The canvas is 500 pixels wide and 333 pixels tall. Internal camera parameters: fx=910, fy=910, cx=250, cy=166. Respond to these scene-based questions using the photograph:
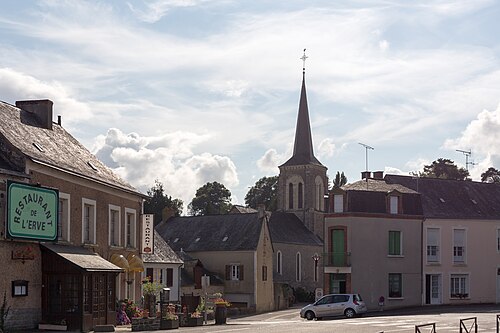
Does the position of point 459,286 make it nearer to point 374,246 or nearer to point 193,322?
point 374,246

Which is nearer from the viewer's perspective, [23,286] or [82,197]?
[23,286]

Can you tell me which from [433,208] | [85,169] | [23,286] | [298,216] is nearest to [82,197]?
[85,169]

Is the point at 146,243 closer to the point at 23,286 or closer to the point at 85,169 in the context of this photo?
the point at 85,169

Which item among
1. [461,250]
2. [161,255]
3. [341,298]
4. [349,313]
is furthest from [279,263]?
[349,313]

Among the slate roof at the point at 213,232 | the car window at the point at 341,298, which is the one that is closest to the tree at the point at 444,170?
the slate roof at the point at 213,232

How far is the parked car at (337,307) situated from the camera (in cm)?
4622

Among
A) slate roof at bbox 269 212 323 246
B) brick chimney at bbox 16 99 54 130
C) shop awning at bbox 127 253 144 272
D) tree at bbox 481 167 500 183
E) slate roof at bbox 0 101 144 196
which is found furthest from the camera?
tree at bbox 481 167 500 183

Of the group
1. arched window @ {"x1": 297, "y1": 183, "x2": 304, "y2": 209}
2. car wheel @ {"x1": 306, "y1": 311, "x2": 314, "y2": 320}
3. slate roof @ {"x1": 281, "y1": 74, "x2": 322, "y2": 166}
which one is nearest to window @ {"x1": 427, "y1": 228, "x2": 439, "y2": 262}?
car wheel @ {"x1": 306, "y1": 311, "x2": 314, "y2": 320}

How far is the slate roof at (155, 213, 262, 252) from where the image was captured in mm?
71625

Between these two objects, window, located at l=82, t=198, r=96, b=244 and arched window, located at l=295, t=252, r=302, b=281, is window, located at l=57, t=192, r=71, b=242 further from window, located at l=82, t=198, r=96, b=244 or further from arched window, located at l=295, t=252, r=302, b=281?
arched window, located at l=295, t=252, r=302, b=281

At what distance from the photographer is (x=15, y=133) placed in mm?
33344

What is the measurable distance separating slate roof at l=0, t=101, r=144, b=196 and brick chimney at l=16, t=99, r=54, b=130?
25 centimetres

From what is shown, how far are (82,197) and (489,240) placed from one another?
1341 inches

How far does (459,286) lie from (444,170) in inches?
1354
